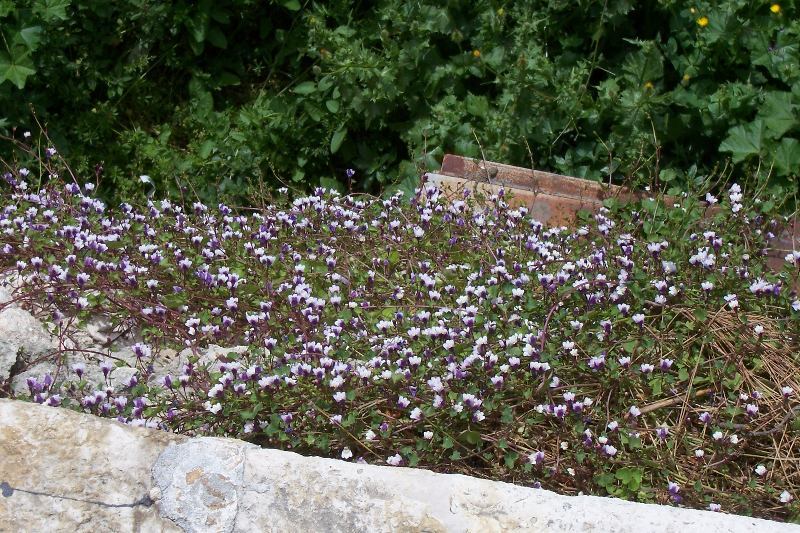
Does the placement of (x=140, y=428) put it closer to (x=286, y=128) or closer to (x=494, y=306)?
(x=494, y=306)

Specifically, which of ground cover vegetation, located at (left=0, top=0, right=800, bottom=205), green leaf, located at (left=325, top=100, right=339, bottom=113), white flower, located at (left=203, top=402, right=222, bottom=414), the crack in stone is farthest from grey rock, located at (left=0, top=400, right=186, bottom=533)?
green leaf, located at (left=325, top=100, right=339, bottom=113)

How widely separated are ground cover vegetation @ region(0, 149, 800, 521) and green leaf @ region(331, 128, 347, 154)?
39.4 inches

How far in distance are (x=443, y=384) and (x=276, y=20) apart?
11.6 feet

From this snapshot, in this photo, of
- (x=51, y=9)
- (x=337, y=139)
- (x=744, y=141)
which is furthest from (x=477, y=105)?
(x=51, y=9)

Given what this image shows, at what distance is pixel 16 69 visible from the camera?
491 centimetres

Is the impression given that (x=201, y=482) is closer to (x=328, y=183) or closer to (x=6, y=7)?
(x=328, y=183)

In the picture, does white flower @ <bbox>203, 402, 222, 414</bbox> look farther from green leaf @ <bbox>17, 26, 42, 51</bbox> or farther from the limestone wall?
green leaf @ <bbox>17, 26, 42, 51</bbox>

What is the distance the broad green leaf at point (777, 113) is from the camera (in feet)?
13.8

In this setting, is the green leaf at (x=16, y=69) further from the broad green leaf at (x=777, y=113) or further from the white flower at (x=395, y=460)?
the broad green leaf at (x=777, y=113)

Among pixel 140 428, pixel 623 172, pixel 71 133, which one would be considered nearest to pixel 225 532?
pixel 140 428

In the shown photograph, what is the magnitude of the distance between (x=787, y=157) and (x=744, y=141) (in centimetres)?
20

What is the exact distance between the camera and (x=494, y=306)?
3.33 m

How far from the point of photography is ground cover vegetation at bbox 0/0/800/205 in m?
4.49

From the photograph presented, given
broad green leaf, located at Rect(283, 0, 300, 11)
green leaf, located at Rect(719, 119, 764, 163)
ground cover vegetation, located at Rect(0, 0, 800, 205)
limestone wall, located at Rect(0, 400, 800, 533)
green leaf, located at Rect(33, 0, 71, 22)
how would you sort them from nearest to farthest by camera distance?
limestone wall, located at Rect(0, 400, 800, 533) < green leaf, located at Rect(719, 119, 764, 163) < ground cover vegetation, located at Rect(0, 0, 800, 205) < green leaf, located at Rect(33, 0, 71, 22) < broad green leaf, located at Rect(283, 0, 300, 11)
